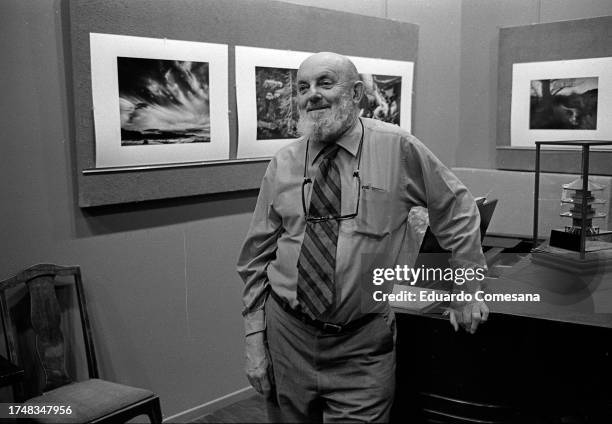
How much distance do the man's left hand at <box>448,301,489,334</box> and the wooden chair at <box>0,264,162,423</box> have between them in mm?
1481

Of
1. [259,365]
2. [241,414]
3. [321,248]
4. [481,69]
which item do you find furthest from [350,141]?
[481,69]

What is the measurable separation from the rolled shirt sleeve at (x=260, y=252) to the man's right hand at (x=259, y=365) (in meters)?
0.03

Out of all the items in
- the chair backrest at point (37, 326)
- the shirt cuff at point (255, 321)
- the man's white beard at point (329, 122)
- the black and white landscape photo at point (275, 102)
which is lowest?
the chair backrest at point (37, 326)

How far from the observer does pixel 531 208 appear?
180 inches

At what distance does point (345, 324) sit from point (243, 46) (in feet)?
7.00

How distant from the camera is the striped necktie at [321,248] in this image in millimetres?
2039

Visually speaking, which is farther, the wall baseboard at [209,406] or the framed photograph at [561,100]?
the framed photograph at [561,100]

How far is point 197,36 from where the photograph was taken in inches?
137

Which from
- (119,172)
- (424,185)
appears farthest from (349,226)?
(119,172)

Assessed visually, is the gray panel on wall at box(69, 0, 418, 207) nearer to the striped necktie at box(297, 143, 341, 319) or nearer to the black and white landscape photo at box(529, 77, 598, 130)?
the black and white landscape photo at box(529, 77, 598, 130)

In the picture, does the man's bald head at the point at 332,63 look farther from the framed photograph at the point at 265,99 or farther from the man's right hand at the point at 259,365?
the framed photograph at the point at 265,99

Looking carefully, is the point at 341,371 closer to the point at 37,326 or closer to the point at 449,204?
the point at 449,204

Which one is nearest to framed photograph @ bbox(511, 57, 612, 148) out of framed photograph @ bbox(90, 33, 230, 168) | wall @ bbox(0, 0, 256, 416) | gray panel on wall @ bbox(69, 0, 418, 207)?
gray panel on wall @ bbox(69, 0, 418, 207)

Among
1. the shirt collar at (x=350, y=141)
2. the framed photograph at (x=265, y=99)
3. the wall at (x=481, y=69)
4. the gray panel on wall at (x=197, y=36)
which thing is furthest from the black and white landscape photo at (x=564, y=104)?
the shirt collar at (x=350, y=141)
